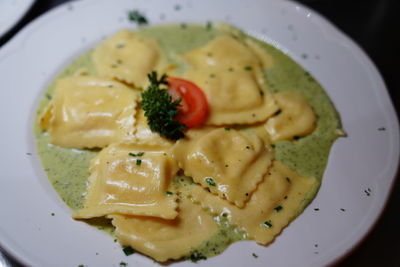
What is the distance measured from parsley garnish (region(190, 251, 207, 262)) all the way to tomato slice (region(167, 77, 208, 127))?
1.36 meters

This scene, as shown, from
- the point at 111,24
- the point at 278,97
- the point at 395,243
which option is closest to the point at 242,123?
the point at 278,97

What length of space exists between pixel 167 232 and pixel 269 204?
0.94 m

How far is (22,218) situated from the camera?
3.92 meters

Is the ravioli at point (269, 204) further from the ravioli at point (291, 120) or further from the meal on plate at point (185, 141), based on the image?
the ravioli at point (291, 120)

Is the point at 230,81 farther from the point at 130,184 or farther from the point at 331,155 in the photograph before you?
the point at 130,184

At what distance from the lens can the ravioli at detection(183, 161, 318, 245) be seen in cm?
396

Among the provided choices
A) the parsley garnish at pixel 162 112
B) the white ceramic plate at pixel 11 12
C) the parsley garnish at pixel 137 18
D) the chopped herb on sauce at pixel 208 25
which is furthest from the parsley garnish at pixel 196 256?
the white ceramic plate at pixel 11 12

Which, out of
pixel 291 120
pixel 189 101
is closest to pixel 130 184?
pixel 189 101

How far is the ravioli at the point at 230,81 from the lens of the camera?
4938 mm

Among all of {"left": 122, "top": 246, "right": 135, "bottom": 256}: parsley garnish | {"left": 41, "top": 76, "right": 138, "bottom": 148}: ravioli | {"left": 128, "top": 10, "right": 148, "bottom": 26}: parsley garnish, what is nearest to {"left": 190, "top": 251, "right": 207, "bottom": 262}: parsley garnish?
{"left": 122, "top": 246, "right": 135, "bottom": 256}: parsley garnish

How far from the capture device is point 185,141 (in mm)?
4535

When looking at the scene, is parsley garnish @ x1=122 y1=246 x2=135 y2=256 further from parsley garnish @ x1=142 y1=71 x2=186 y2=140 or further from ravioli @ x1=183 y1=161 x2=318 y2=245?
parsley garnish @ x1=142 y1=71 x2=186 y2=140

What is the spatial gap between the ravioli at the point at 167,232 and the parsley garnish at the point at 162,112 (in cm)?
76

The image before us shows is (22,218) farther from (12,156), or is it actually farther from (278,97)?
(278,97)
